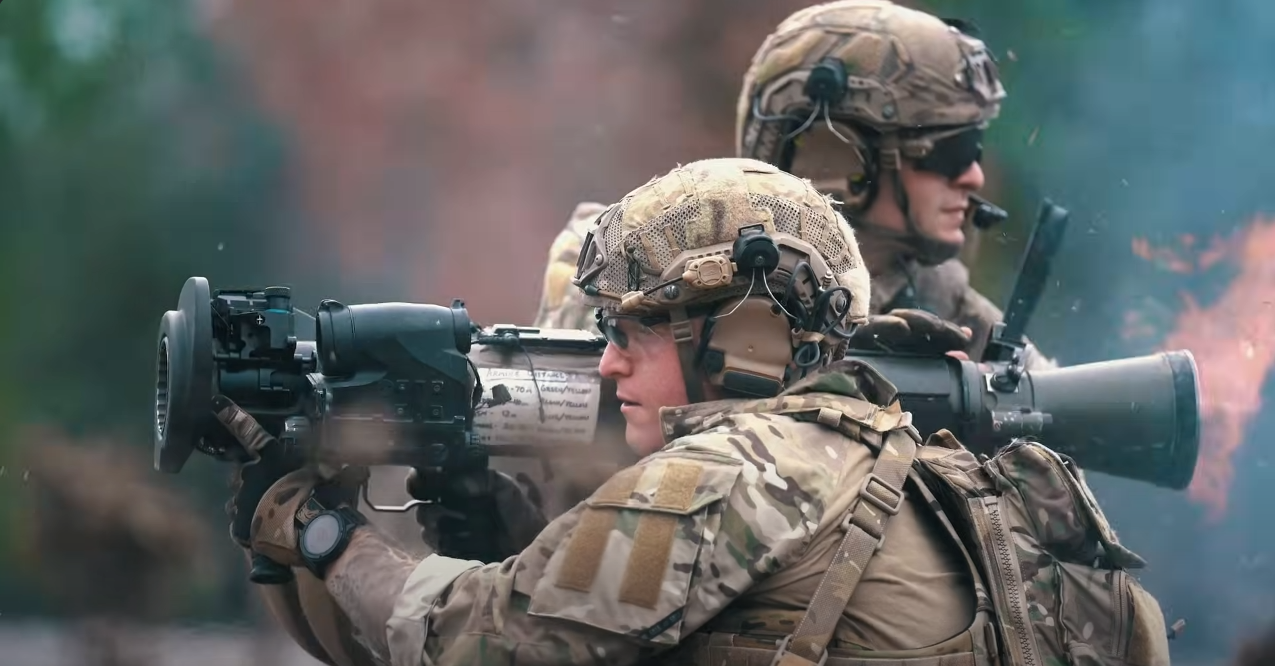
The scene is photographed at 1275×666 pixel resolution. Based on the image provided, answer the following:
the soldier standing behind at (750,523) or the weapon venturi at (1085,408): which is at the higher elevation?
the soldier standing behind at (750,523)

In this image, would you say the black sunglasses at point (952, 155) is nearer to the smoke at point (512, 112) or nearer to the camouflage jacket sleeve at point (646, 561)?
the smoke at point (512, 112)

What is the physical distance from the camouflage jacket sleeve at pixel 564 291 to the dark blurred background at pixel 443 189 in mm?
2366

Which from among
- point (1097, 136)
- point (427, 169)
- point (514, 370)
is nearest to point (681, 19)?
point (427, 169)

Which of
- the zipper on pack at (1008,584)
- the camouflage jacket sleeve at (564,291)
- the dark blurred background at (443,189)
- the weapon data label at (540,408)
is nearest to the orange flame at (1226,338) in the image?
the dark blurred background at (443,189)

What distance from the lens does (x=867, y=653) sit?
2.63 meters

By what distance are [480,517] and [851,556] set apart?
1.28 meters

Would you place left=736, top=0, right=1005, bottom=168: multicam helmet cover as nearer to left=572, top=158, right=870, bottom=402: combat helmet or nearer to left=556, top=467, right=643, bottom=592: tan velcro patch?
left=572, top=158, right=870, bottom=402: combat helmet

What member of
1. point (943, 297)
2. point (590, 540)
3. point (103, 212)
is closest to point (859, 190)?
point (943, 297)

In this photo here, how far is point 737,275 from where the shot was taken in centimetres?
291

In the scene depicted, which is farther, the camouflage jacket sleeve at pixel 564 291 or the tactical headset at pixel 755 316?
the camouflage jacket sleeve at pixel 564 291

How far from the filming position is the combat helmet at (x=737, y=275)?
291 centimetres

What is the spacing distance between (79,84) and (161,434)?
482 cm

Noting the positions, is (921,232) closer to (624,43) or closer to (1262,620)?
(1262,620)

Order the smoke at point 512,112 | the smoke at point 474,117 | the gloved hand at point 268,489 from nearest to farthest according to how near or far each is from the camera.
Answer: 1. the gloved hand at point 268,489
2. the smoke at point 512,112
3. the smoke at point 474,117
